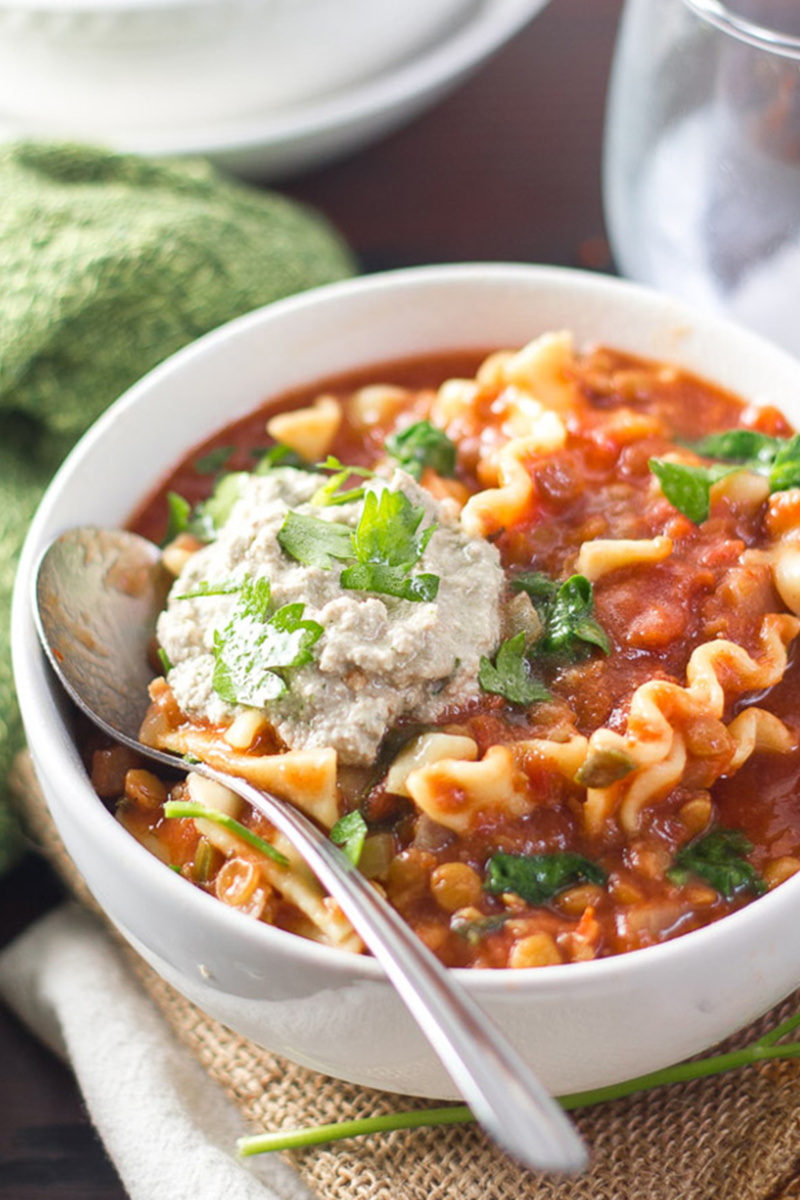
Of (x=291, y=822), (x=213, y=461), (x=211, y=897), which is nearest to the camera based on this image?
(x=211, y=897)

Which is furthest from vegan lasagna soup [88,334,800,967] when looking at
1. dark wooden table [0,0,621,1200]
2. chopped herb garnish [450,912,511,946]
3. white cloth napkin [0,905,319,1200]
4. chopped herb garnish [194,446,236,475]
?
dark wooden table [0,0,621,1200]

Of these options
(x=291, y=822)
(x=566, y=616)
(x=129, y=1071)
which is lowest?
(x=129, y=1071)

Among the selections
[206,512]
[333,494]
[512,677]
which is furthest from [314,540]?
[206,512]

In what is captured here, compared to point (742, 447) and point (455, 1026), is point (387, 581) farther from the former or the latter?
point (742, 447)

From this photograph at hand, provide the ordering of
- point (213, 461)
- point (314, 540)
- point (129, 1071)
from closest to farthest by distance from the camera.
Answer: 1. point (314, 540)
2. point (129, 1071)
3. point (213, 461)

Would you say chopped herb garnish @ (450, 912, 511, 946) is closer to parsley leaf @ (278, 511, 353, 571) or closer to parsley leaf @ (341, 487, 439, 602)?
parsley leaf @ (341, 487, 439, 602)

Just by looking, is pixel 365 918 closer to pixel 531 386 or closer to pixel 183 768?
pixel 183 768

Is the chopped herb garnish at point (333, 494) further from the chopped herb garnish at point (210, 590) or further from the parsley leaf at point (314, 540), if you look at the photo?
the chopped herb garnish at point (210, 590)
